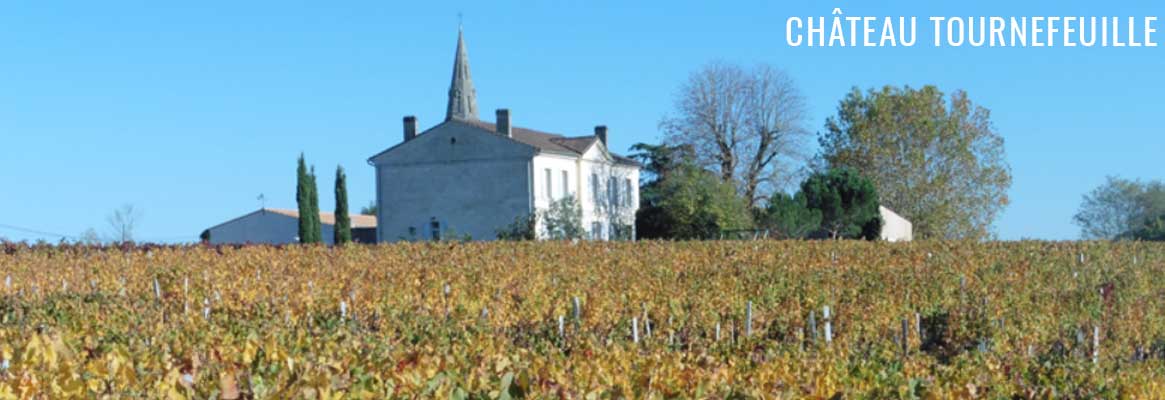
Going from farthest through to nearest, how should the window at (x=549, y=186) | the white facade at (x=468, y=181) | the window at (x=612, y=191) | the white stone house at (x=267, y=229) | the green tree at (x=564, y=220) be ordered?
the white stone house at (x=267, y=229), the window at (x=612, y=191), the window at (x=549, y=186), the white facade at (x=468, y=181), the green tree at (x=564, y=220)

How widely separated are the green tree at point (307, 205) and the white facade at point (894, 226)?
2196cm

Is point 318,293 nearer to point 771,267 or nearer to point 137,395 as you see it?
point 771,267

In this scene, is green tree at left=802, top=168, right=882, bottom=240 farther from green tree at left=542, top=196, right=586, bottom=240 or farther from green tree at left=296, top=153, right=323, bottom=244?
green tree at left=296, top=153, right=323, bottom=244

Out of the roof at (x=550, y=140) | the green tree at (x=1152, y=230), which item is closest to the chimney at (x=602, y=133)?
the roof at (x=550, y=140)

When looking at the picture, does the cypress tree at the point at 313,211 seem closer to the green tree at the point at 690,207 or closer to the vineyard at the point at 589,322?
the green tree at the point at 690,207

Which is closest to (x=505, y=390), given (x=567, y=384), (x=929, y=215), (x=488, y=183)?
(x=567, y=384)

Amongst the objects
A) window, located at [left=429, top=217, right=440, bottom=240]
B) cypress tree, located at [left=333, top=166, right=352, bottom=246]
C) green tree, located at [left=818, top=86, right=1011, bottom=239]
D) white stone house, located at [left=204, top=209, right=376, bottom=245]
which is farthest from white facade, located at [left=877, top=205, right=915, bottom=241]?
white stone house, located at [left=204, top=209, right=376, bottom=245]

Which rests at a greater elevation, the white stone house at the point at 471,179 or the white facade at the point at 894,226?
the white stone house at the point at 471,179

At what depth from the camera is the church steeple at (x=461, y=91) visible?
7231cm

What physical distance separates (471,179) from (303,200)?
6.58 metres

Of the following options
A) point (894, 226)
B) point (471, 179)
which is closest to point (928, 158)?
point (894, 226)

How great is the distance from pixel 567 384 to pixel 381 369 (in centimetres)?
115

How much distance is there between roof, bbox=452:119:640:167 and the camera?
52044 mm

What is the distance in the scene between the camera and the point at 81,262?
2288 centimetres
